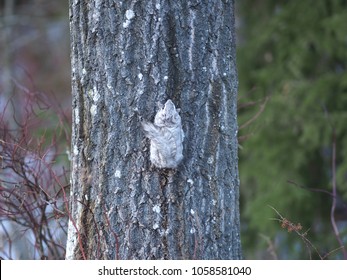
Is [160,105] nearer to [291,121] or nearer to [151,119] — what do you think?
[151,119]

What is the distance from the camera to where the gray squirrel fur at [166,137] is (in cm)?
252

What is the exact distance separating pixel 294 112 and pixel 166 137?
3.40 m

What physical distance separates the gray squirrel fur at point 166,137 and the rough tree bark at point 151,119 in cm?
5

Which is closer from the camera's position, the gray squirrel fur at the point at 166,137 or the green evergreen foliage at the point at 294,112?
the gray squirrel fur at the point at 166,137

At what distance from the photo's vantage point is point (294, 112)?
570 centimetres

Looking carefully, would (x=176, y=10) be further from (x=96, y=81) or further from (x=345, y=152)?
(x=345, y=152)

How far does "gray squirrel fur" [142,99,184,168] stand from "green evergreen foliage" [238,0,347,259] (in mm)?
2966

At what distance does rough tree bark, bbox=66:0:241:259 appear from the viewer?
257 cm

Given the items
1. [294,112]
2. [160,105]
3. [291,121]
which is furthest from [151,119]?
[291,121]

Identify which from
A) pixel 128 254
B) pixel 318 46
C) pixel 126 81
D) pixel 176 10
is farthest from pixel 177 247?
pixel 318 46

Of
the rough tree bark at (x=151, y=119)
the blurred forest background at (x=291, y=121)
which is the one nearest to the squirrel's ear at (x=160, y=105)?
the rough tree bark at (x=151, y=119)

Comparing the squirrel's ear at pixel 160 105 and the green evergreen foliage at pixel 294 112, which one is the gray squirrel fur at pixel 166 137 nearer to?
the squirrel's ear at pixel 160 105

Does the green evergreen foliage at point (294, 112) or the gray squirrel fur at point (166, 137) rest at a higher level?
the green evergreen foliage at point (294, 112)

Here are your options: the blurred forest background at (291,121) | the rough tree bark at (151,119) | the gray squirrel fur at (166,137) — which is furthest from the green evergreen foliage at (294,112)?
the gray squirrel fur at (166,137)
